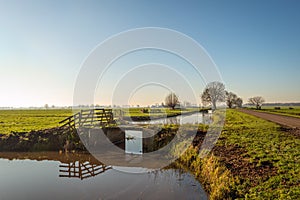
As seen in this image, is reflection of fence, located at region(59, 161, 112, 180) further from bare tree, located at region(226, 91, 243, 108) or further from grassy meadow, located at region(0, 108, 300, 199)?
bare tree, located at region(226, 91, 243, 108)

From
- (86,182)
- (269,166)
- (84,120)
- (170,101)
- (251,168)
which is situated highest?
(170,101)

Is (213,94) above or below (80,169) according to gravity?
above

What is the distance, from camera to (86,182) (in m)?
11.9

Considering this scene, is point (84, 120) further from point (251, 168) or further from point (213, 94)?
point (213, 94)

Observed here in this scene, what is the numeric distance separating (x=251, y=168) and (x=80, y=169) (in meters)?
9.78

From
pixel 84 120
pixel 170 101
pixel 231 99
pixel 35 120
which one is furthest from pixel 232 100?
pixel 84 120

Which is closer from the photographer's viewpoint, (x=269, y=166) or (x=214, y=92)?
(x=269, y=166)

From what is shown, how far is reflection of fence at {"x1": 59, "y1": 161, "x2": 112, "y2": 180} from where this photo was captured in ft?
42.9

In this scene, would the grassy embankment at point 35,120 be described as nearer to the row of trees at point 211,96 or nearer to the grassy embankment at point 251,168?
the row of trees at point 211,96

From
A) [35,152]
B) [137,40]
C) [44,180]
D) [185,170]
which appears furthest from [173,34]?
[35,152]

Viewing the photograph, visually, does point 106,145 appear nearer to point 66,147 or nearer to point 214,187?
point 66,147

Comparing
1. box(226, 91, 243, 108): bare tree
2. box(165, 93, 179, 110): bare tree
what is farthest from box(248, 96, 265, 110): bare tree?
box(165, 93, 179, 110): bare tree

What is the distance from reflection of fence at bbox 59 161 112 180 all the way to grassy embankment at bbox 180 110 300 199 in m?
5.19

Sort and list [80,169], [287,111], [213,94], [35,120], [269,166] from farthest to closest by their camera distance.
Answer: [213,94] < [287,111] < [35,120] < [80,169] < [269,166]
